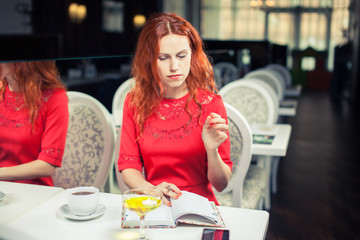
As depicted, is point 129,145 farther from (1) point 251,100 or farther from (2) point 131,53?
(1) point 251,100

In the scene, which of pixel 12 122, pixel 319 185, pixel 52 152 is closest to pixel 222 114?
pixel 52 152

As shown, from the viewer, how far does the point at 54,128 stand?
65.4 inches

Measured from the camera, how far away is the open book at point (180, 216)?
110 centimetres

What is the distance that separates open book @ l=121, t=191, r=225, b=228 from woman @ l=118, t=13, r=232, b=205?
1.09 feet

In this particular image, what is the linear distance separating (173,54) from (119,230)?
0.66 metres

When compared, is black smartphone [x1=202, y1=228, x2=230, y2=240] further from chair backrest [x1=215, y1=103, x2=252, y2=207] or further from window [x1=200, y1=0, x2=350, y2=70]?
window [x1=200, y1=0, x2=350, y2=70]

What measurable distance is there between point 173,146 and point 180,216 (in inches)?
17.4

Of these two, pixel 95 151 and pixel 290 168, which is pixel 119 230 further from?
pixel 290 168

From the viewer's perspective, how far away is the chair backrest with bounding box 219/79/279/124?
8.76 ft

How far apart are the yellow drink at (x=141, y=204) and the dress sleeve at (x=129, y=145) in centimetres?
52

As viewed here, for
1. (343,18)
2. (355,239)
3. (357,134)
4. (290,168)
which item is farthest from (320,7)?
(355,239)

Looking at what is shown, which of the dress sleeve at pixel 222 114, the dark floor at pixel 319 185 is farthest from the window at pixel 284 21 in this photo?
the dress sleeve at pixel 222 114

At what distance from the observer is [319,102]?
10.2 metres

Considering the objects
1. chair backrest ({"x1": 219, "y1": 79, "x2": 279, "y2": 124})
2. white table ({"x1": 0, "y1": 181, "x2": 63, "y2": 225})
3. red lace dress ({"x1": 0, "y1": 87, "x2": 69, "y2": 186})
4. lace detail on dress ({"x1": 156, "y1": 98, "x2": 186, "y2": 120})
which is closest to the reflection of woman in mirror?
red lace dress ({"x1": 0, "y1": 87, "x2": 69, "y2": 186})
